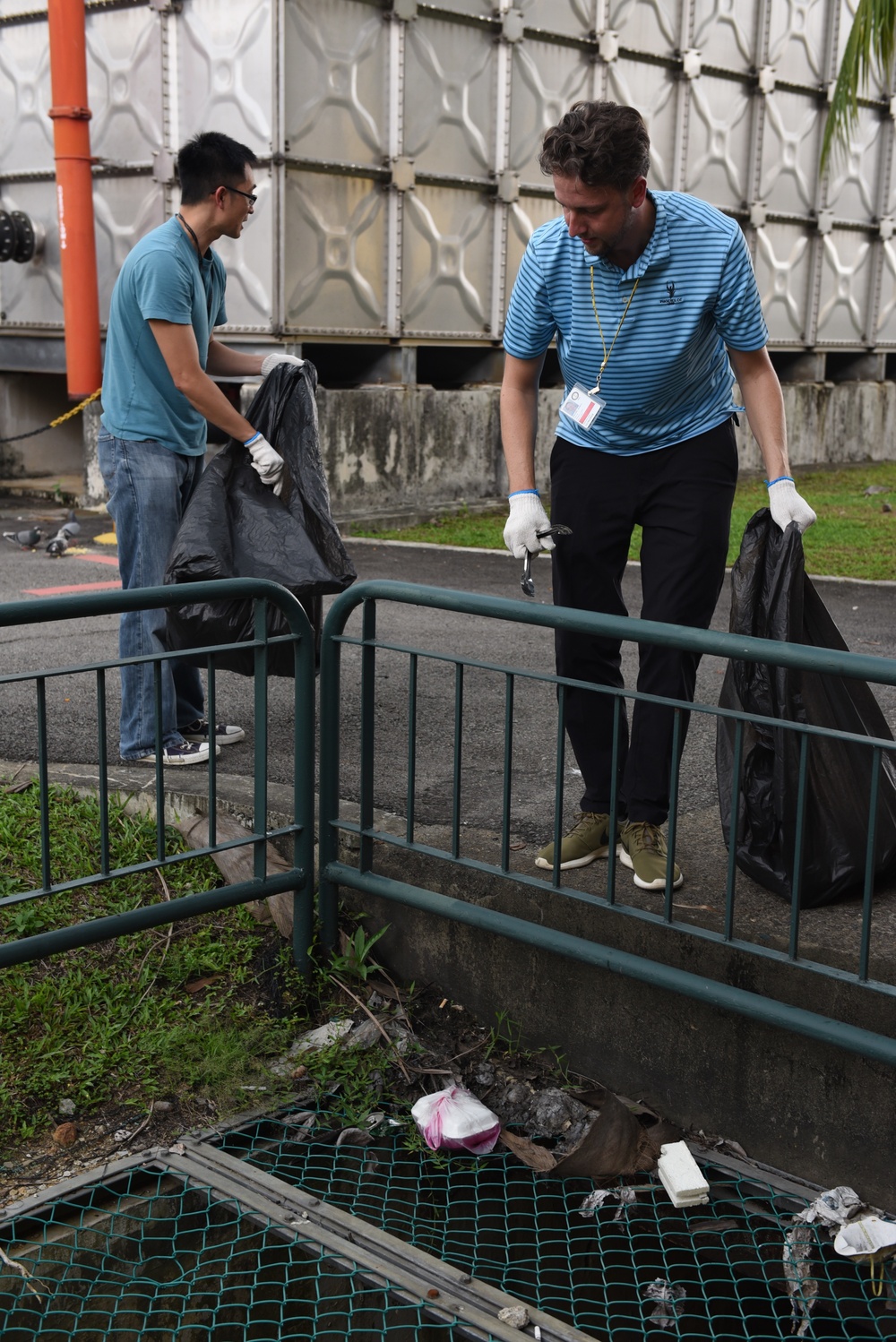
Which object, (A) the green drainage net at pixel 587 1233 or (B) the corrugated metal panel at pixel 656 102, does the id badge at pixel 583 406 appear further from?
(B) the corrugated metal panel at pixel 656 102

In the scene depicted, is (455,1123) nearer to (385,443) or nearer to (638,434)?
(638,434)

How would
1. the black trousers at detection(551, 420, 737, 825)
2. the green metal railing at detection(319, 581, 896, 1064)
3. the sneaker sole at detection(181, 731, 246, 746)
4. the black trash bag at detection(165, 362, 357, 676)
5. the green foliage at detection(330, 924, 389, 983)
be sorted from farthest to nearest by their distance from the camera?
the sneaker sole at detection(181, 731, 246, 746), the black trash bag at detection(165, 362, 357, 676), the green foliage at detection(330, 924, 389, 983), the black trousers at detection(551, 420, 737, 825), the green metal railing at detection(319, 581, 896, 1064)

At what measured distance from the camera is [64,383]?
41.1ft

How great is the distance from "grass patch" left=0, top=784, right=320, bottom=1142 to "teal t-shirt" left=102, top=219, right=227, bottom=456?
1.24 m

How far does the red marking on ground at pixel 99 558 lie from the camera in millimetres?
8750

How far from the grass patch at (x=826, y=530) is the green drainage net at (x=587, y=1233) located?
536 centimetres

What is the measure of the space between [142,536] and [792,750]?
7.33ft

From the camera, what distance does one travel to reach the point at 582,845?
3594mm

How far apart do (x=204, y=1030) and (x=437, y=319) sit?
26.7ft

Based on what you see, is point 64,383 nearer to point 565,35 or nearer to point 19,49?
point 19,49

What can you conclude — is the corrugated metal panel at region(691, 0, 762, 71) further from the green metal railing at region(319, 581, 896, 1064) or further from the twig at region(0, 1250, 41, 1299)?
the twig at region(0, 1250, 41, 1299)

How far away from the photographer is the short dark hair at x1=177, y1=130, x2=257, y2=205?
4.25 m

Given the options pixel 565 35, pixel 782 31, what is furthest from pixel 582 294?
pixel 782 31

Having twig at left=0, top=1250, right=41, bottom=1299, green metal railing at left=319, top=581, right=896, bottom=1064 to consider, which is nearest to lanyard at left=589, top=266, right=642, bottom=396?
green metal railing at left=319, top=581, right=896, bottom=1064
